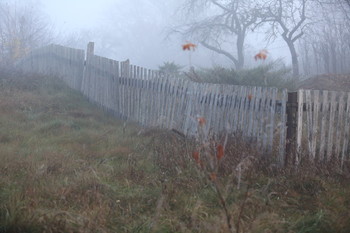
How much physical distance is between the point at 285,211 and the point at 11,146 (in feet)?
12.9

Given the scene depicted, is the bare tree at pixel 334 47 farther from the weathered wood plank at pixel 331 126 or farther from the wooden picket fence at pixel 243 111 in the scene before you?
the weathered wood plank at pixel 331 126

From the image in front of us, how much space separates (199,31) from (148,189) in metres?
20.1

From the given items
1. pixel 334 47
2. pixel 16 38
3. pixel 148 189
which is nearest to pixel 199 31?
pixel 334 47

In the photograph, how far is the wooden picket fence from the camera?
5047mm

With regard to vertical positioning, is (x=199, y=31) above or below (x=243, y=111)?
above

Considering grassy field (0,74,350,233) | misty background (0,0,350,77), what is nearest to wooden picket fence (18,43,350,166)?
grassy field (0,74,350,233)

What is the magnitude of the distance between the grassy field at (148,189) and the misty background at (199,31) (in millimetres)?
1454

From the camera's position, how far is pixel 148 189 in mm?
4113

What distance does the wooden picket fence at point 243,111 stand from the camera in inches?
199

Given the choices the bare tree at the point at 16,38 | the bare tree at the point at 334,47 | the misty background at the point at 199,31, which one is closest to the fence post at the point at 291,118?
the misty background at the point at 199,31

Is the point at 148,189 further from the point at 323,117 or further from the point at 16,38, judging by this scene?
the point at 16,38

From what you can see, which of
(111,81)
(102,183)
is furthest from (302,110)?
(111,81)

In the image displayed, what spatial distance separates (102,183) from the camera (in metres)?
4.05

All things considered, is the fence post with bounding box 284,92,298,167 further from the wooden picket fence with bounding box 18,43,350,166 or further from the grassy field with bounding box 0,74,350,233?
the grassy field with bounding box 0,74,350,233
